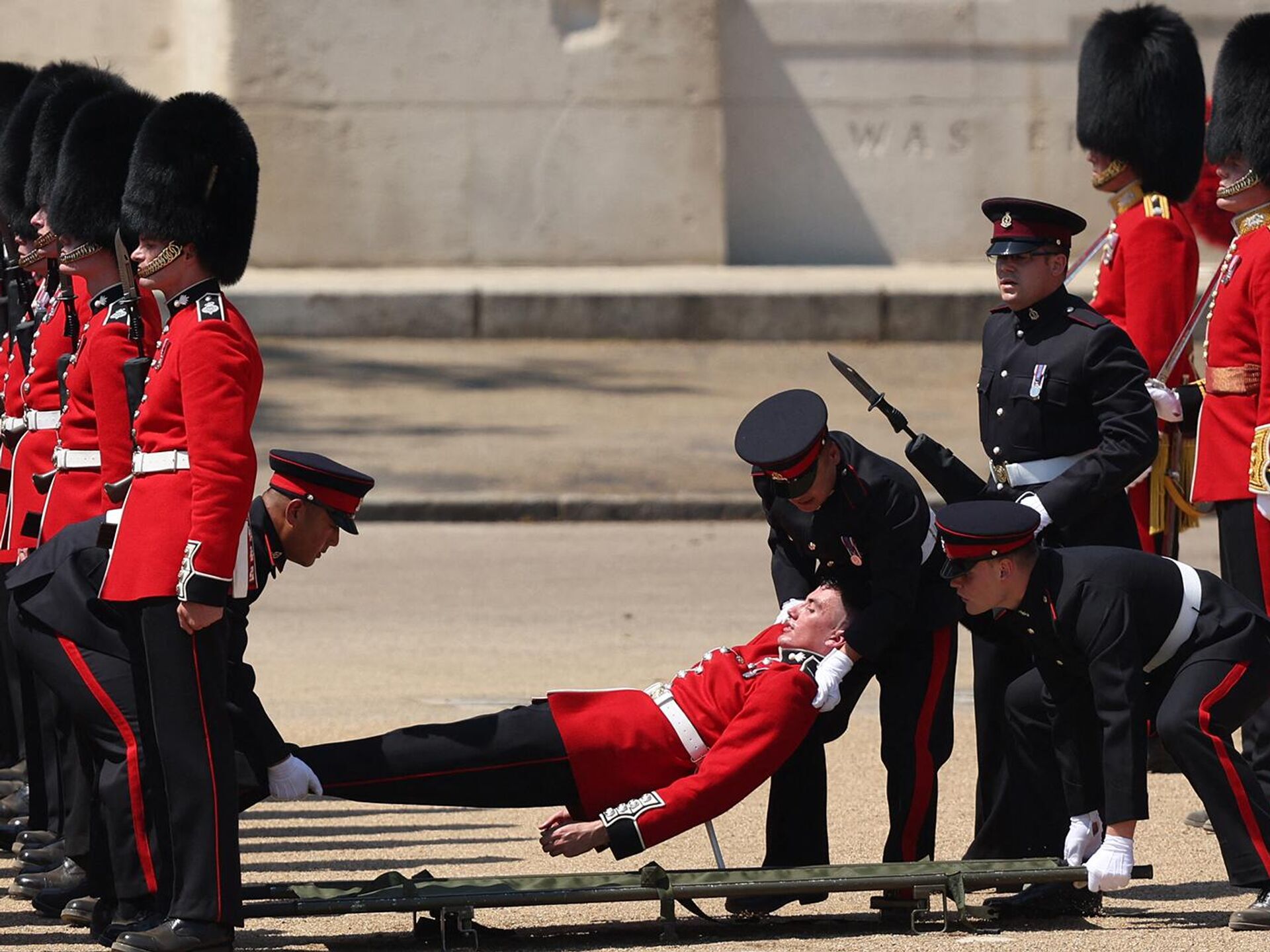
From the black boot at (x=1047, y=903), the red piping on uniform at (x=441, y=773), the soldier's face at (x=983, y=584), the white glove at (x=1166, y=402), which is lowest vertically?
the black boot at (x=1047, y=903)

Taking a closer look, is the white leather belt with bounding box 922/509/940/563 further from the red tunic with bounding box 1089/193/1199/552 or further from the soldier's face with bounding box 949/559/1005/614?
the red tunic with bounding box 1089/193/1199/552

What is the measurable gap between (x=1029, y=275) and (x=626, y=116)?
14.2 meters

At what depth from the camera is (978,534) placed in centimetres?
523

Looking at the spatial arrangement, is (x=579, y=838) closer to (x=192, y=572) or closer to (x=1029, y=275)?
(x=192, y=572)

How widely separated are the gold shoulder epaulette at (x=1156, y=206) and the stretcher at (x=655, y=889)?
252cm

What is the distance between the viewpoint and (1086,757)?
5.45m

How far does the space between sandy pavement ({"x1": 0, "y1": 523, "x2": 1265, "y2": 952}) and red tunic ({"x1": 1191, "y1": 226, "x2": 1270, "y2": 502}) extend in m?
0.97

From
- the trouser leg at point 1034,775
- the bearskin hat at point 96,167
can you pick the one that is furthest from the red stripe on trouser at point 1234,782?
the bearskin hat at point 96,167

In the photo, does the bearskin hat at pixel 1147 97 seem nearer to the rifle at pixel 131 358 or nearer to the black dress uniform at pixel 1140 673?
the black dress uniform at pixel 1140 673

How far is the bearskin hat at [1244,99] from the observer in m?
6.64

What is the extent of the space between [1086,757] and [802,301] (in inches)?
522

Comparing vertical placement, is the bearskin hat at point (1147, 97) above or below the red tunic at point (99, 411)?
above

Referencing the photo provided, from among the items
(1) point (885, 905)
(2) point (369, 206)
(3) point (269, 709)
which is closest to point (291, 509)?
(1) point (885, 905)

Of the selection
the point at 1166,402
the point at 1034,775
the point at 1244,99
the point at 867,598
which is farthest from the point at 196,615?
the point at 1244,99
